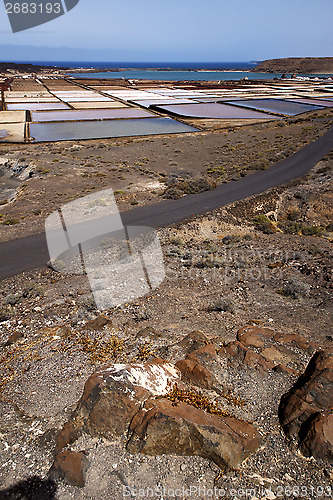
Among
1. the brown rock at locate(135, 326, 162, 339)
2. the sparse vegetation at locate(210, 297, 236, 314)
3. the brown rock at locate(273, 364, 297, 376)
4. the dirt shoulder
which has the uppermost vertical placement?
the dirt shoulder

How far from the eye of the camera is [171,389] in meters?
6.78

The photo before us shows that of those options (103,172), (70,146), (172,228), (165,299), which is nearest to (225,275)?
(165,299)

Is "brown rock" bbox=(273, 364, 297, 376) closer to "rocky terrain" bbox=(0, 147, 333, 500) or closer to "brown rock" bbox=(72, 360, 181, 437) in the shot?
"rocky terrain" bbox=(0, 147, 333, 500)

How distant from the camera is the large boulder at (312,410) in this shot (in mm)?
5723

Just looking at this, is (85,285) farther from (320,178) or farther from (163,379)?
(320,178)

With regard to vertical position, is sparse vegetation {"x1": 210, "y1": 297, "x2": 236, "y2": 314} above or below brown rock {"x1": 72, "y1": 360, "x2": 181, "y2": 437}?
below

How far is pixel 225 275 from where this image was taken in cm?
1489

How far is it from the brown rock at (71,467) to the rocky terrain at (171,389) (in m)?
0.02

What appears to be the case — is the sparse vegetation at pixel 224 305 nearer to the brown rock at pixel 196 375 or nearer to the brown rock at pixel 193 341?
the brown rock at pixel 193 341

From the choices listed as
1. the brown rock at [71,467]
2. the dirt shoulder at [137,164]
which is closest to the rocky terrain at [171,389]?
the brown rock at [71,467]

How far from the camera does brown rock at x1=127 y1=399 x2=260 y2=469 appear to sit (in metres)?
5.59

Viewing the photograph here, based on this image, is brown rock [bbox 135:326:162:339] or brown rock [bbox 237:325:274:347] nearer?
brown rock [bbox 237:325:274:347]

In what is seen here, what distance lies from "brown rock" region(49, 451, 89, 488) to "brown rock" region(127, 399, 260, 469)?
852 millimetres

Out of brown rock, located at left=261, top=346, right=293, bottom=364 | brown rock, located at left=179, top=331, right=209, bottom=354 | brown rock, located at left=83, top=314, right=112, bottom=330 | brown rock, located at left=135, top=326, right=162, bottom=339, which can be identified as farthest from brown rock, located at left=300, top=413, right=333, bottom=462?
brown rock, located at left=83, top=314, right=112, bottom=330
